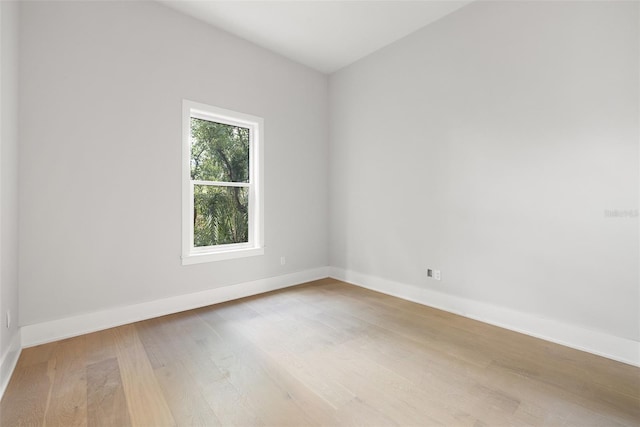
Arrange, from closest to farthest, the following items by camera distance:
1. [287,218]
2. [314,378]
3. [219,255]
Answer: [314,378] → [219,255] → [287,218]

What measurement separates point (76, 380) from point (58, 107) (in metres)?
2.18

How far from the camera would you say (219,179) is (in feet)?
11.5

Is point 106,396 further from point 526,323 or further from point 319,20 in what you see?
point 319,20

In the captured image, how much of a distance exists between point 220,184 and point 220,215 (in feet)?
1.26

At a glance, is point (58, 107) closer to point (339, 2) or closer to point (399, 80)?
point (339, 2)

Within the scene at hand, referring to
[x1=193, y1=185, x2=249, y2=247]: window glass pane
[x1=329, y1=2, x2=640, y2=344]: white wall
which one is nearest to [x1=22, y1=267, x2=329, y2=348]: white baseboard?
[x1=193, y1=185, x2=249, y2=247]: window glass pane

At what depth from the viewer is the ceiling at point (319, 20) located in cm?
296

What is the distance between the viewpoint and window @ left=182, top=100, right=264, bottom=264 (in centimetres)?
319

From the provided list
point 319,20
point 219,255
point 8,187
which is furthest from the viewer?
point 219,255

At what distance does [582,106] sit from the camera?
7.54 ft

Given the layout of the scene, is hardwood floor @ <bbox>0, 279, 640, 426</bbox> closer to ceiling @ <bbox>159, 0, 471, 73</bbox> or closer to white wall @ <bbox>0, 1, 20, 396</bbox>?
white wall @ <bbox>0, 1, 20, 396</bbox>

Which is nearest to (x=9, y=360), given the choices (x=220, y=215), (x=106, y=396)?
(x=106, y=396)

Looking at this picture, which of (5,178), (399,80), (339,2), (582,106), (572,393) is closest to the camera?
(572,393)

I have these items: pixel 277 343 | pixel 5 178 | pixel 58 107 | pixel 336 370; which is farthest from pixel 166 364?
pixel 58 107
